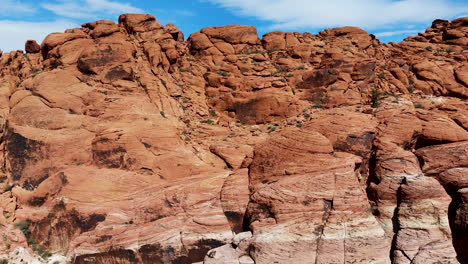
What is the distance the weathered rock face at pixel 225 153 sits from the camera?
1759 cm

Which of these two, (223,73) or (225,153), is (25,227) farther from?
(223,73)

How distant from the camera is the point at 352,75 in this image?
26750 mm

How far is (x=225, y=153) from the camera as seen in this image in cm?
2191

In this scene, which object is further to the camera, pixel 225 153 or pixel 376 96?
pixel 376 96

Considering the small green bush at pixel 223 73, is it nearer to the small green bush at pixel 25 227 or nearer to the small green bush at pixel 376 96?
the small green bush at pixel 376 96

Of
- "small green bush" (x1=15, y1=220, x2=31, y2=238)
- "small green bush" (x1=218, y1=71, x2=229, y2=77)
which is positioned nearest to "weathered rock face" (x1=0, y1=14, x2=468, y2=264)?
"small green bush" (x1=15, y1=220, x2=31, y2=238)

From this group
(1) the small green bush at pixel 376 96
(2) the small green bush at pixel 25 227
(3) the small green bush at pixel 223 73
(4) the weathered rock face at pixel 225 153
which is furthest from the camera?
(3) the small green bush at pixel 223 73

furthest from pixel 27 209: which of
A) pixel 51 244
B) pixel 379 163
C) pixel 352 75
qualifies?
pixel 352 75

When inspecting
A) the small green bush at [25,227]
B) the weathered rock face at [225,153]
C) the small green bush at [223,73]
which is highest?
the small green bush at [223,73]

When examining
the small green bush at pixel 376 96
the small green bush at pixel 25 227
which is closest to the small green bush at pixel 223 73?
the small green bush at pixel 376 96

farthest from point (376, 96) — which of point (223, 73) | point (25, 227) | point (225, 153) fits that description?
point (25, 227)

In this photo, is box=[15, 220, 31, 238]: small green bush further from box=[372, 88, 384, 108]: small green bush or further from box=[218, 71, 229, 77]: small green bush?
box=[372, 88, 384, 108]: small green bush

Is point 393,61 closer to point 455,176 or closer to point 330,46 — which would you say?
point 330,46

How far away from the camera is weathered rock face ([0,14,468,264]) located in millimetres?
17594
